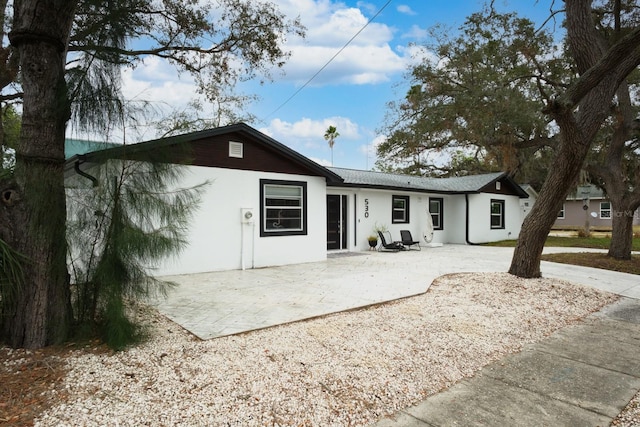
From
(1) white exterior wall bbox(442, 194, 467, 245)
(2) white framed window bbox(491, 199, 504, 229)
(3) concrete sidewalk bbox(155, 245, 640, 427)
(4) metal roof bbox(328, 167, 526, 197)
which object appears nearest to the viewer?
(3) concrete sidewalk bbox(155, 245, 640, 427)

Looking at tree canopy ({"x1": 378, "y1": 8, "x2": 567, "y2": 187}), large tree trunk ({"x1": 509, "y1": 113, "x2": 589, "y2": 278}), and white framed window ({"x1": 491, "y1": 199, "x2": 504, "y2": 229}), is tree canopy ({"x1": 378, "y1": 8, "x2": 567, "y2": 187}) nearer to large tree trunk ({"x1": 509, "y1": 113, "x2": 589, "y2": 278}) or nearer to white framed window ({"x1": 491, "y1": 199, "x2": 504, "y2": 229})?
white framed window ({"x1": 491, "y1": 199, "x2": 504, "y2": 229})

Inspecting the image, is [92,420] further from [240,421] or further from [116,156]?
[116,156]

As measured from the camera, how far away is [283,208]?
9688 mm

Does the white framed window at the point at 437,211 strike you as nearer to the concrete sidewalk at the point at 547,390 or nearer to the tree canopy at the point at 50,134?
the concrete sidewalk at the point at 547,390

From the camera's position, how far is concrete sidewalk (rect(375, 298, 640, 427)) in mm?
2564

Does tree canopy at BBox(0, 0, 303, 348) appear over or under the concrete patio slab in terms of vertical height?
over

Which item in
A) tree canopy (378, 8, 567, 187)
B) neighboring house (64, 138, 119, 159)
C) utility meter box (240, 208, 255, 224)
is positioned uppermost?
tree canopy (378, 8, 567, 187)

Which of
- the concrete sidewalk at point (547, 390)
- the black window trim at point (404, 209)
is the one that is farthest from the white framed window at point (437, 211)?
the concrete sidewalk at point (547, 390)

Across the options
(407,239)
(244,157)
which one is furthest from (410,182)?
(244,157)

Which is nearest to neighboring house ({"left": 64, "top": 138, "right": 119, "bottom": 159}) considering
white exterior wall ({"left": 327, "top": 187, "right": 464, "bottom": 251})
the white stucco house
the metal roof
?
the white stucco house

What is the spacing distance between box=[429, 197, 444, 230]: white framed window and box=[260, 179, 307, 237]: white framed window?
790cm

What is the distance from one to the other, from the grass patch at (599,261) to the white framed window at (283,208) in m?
7.51

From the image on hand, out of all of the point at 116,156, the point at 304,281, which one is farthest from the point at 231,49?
the point at 116,156

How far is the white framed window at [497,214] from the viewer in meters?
17.6
